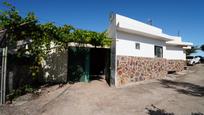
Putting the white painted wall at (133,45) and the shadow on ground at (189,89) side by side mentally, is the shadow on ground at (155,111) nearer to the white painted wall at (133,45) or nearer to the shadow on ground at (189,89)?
the shadow on ground at (189,89)

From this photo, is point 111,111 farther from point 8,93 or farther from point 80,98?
point 8,93

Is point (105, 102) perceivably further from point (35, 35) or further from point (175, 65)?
point (175, 65)

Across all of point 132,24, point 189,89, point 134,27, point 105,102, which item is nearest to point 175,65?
point 134,27

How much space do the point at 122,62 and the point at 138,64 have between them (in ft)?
7.01

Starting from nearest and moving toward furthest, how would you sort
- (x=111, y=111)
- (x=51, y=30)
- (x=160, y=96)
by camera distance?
(x=111, y=111) < (x=160, y=96) < (x=51, y=30)

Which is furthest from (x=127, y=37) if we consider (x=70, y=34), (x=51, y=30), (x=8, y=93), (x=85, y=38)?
(x=8, y=93)

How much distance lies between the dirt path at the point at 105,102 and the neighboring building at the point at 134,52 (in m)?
2.21

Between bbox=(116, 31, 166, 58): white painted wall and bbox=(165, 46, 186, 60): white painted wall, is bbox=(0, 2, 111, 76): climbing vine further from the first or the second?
bbox=(165, 46, 186, 60): white painted wall

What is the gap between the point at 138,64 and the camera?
1686cm

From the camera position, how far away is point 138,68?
55.2ft

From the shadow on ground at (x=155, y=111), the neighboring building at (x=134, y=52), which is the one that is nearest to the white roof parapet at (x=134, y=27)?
the neighboring building at (x=134, y=52)

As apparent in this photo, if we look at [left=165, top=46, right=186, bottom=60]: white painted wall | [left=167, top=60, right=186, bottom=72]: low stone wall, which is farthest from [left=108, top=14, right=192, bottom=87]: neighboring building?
[left=165, top=46, right=186, bottom=60]: white painted wall

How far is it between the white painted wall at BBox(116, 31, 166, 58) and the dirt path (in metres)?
3.34

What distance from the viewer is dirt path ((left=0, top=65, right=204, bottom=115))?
9445 millimetres
